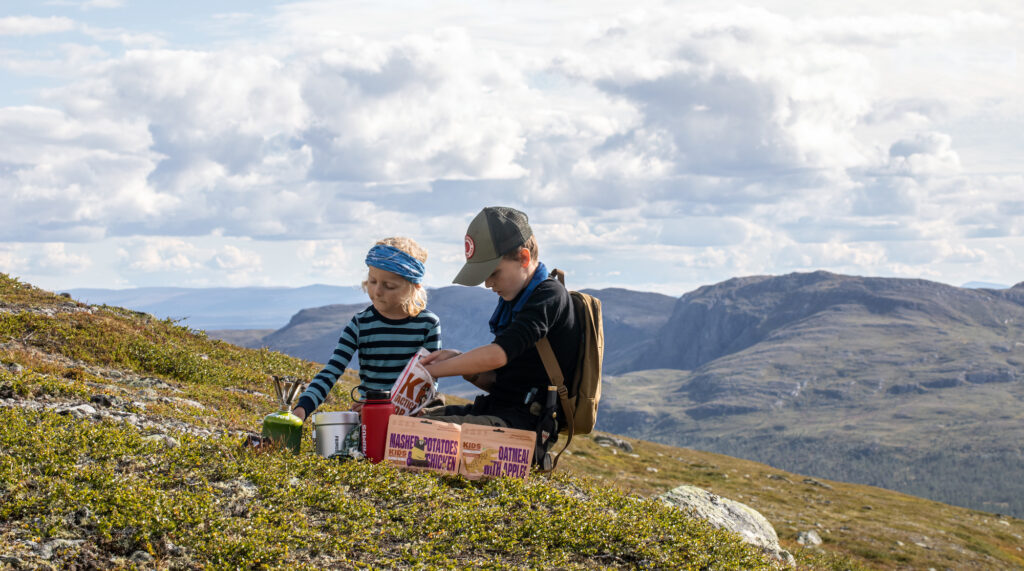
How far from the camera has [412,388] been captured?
978 cm

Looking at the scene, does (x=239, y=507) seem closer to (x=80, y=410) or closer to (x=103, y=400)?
(x=80, y=410)

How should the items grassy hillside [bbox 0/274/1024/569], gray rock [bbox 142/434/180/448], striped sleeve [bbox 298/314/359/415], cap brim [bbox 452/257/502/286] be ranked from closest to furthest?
grassy hillside [bbox 0/274/1024/569], cap brim [bbox 452/257/502/286], gray rock [bbox 142/434/180/448], striped sleeve [bbox 298/314/359/415]

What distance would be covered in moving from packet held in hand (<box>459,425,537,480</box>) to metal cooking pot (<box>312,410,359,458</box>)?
1.52m

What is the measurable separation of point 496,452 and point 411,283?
255 centimetres

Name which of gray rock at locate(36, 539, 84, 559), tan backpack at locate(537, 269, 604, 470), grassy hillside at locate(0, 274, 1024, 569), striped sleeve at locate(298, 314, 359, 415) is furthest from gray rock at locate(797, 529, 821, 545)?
gray rock at locate(36, 539, 84, 559)

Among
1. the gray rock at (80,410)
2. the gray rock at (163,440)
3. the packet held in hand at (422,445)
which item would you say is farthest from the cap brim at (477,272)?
the gray rock at (80,410)

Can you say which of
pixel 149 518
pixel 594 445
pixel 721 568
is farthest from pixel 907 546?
pixel 149 518

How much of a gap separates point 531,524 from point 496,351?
2.07 metres

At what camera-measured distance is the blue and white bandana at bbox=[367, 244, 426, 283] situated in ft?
34.3

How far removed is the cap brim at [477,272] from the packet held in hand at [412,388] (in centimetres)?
107

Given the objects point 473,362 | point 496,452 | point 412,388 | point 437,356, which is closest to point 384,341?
point 412,388

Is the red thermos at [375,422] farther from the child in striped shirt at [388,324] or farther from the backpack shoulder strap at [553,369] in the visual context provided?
the backpack shoulder strap at [553,369]

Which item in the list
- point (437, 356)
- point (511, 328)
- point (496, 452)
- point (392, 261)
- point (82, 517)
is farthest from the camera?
point (392, 261)

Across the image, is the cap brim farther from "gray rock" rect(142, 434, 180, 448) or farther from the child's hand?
"gray rock" rect(142, 434, 180, 448)
